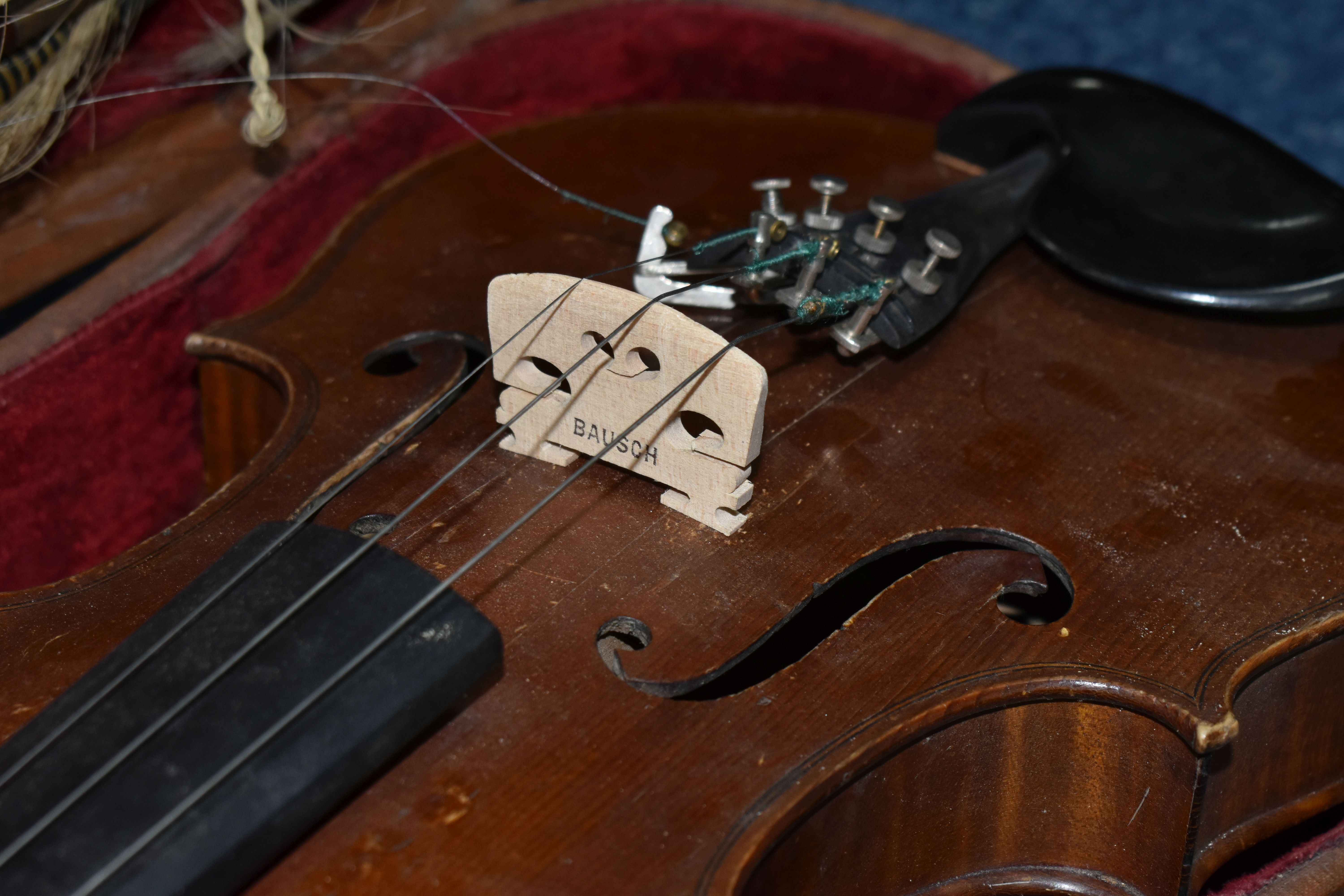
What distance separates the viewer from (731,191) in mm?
1543

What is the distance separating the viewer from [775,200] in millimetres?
1218

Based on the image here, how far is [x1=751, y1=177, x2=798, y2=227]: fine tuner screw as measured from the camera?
120 centimetres

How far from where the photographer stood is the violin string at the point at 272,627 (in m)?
0.74

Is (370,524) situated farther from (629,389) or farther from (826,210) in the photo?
(826,210)

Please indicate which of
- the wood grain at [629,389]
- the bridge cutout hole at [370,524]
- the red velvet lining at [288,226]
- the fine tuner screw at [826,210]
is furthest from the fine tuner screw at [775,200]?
the red velvet lining at [288,226]

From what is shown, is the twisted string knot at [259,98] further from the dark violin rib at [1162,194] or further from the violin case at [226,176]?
the dark violin rib at [1162,194]

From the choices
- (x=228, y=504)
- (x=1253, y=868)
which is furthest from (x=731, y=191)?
(x=1253, y=868)

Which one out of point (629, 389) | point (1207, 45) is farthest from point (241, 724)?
point (1207, 45)

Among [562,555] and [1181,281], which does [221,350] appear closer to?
[562,555]

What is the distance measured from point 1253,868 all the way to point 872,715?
566mm

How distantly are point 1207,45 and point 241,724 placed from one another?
268 centimetres

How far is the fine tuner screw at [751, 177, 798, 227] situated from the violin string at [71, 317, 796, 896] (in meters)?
0.20

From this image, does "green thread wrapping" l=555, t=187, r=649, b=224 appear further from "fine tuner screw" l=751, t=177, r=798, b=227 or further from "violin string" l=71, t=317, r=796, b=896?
"violin string" l=71, t=317, r=796, b=896

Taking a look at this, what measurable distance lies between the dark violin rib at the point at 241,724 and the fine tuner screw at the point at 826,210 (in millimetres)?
561
